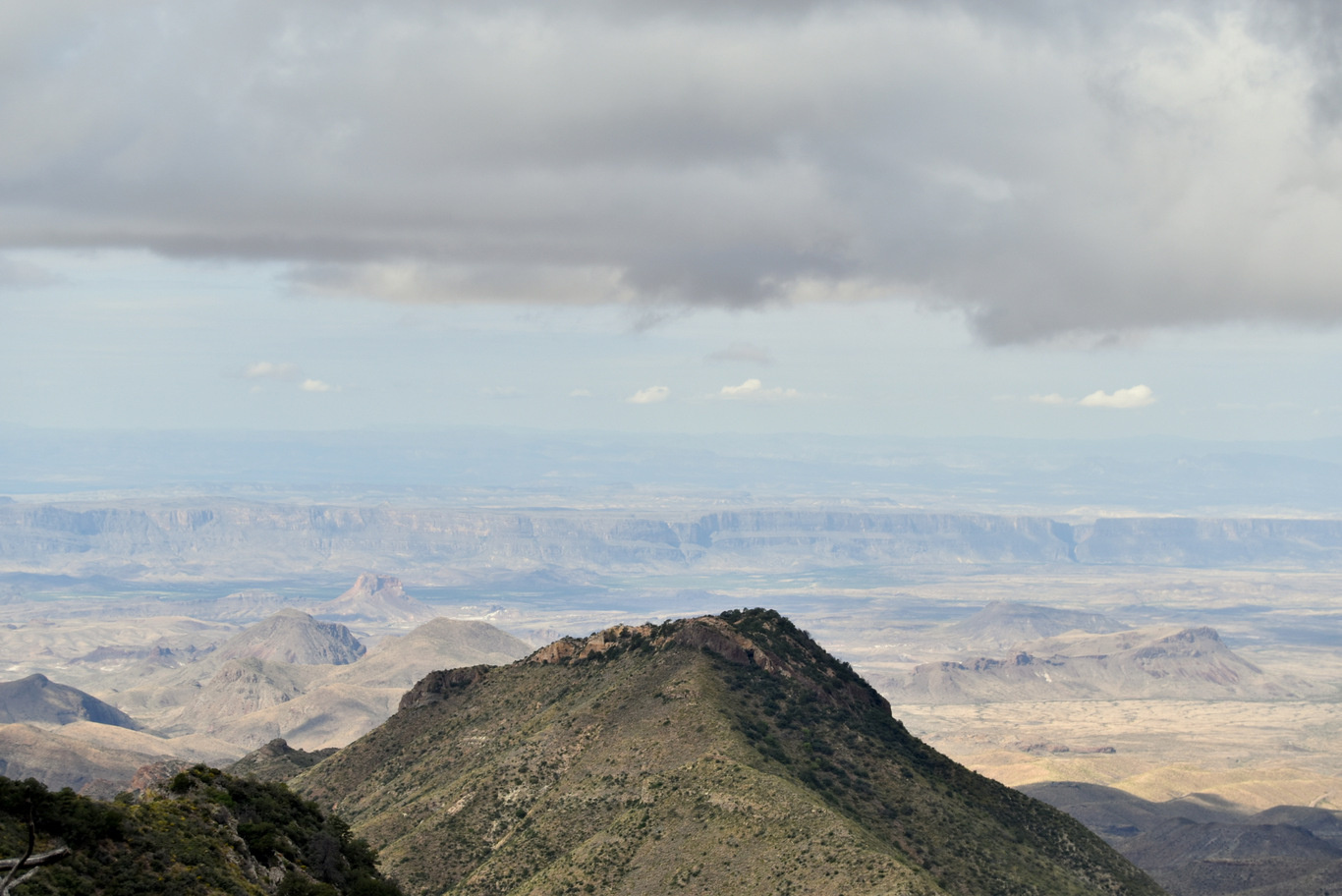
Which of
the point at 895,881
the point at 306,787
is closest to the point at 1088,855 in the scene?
the point at 895,881

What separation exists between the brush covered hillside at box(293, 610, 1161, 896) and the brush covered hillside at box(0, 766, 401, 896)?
2627cm

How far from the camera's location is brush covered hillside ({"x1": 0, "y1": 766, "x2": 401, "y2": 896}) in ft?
190

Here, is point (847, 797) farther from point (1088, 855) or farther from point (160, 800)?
point (160, 800)

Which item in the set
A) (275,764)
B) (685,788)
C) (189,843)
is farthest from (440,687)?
(189,843)

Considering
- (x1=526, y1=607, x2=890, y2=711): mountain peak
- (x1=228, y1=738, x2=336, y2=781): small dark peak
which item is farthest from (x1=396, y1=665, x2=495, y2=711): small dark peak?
(x1=228, y1=738, x2=336, y2=781): small dark peak

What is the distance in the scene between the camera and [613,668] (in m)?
151

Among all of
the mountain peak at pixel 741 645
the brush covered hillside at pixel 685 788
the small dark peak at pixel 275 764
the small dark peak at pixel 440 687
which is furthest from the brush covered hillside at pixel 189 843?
the small dark peak at pixel 275 764

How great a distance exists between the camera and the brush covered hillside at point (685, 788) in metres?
102

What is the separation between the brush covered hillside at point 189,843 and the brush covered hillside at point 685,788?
26271mm

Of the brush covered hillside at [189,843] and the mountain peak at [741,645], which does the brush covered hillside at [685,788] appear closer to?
the mountain peak at [741,645]

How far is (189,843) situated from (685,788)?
52.9 m

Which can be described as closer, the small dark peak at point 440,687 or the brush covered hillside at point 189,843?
the brush covered hillside at point 189,843

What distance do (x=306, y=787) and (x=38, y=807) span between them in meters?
96.6

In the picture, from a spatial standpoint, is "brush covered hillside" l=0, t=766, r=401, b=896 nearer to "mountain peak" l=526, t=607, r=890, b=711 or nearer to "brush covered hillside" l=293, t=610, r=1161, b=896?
"brush covered hillside" l=293, t=610, r=1161, b=896
